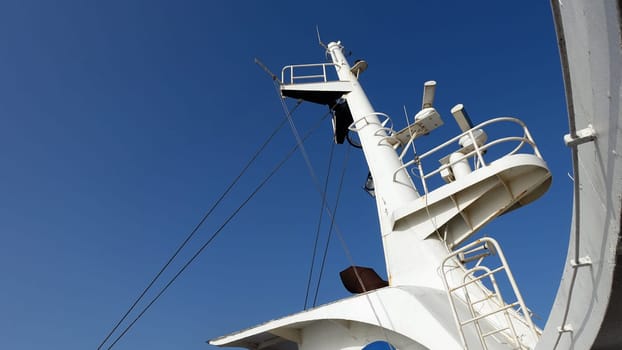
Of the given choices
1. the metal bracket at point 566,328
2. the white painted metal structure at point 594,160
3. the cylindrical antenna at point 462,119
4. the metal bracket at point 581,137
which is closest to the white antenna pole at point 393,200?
the cylindrical antenna at point 462,119

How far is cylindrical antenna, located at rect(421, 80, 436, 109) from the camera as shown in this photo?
322 inches

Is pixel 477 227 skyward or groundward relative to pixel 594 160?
groundward

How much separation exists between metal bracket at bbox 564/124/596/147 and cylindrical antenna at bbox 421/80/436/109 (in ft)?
22.4


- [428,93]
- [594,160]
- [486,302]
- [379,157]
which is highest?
[428,93]

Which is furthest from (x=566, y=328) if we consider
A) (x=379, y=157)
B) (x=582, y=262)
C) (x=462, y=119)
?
(x=379, y=157)

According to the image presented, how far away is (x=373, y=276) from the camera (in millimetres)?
7484

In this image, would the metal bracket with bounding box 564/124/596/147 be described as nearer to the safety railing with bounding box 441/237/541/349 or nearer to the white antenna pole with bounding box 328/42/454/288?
the safety railing with bounding box 441/237/541/349

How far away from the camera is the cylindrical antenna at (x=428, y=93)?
819 centimetres

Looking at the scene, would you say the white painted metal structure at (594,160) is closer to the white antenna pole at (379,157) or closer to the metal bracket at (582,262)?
the metal bracket at (582,262)

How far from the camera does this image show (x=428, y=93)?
8.34 meters

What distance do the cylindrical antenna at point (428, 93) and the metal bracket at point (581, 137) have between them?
6.84 meters

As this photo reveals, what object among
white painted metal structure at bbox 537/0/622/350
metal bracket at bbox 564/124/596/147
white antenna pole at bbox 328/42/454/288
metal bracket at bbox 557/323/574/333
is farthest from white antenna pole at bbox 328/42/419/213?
metal bracket at bbox 564/124/596/147

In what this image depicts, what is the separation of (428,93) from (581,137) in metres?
7.02

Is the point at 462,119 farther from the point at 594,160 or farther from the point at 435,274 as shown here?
the point at 594,160
